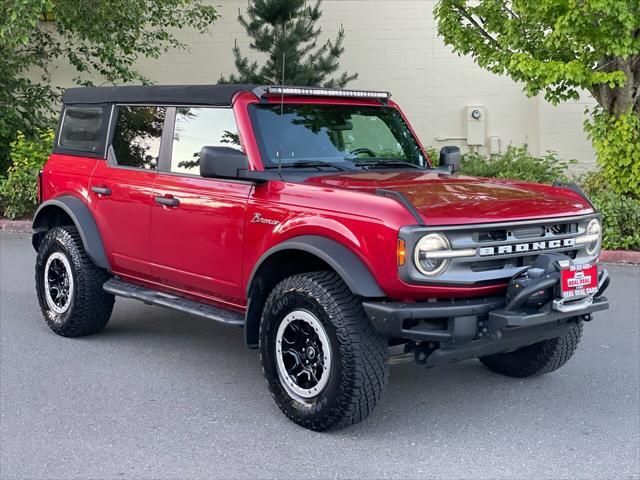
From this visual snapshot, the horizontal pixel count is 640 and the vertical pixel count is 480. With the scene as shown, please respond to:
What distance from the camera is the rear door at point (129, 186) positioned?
6.09 meters

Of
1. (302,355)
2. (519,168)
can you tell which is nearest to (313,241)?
(302,355)

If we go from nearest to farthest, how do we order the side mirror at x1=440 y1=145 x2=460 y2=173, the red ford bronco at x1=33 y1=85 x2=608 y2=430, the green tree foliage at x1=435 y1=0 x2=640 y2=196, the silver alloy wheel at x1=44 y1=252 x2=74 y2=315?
the red ford bronco at x1=33 y1=85 x2=608 y2=430, the side mirror at x1=440 y1=145 x2=460 y2=173, the silver alloy wheel at x1=44 y1=252 x2=74 y2=315, the green tree foliage at x1=435 y1=0 x2=640 y2=196

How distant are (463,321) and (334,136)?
1.83 metres

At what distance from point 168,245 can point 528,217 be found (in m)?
2.43

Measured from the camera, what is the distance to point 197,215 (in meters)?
5.58

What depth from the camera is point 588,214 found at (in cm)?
509

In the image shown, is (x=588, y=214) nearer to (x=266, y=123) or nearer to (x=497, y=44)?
(x=266, y=123)

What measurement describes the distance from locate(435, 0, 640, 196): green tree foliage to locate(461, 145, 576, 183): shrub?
1511mm

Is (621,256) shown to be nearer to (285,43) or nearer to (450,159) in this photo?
(450,159)

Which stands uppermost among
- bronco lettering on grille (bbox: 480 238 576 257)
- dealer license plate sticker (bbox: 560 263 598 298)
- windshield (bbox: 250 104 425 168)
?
windshield (bbox: 250 104 425 168)

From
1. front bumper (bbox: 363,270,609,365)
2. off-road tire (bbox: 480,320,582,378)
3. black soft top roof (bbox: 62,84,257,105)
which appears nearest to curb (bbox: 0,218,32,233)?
black soft top roof (bbox: 62,84,257,105)

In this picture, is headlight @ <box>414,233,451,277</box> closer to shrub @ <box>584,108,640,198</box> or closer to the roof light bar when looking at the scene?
the roof light bar

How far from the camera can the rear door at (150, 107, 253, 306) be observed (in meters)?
5.38

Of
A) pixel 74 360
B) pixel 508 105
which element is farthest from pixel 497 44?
pixel 74 360
